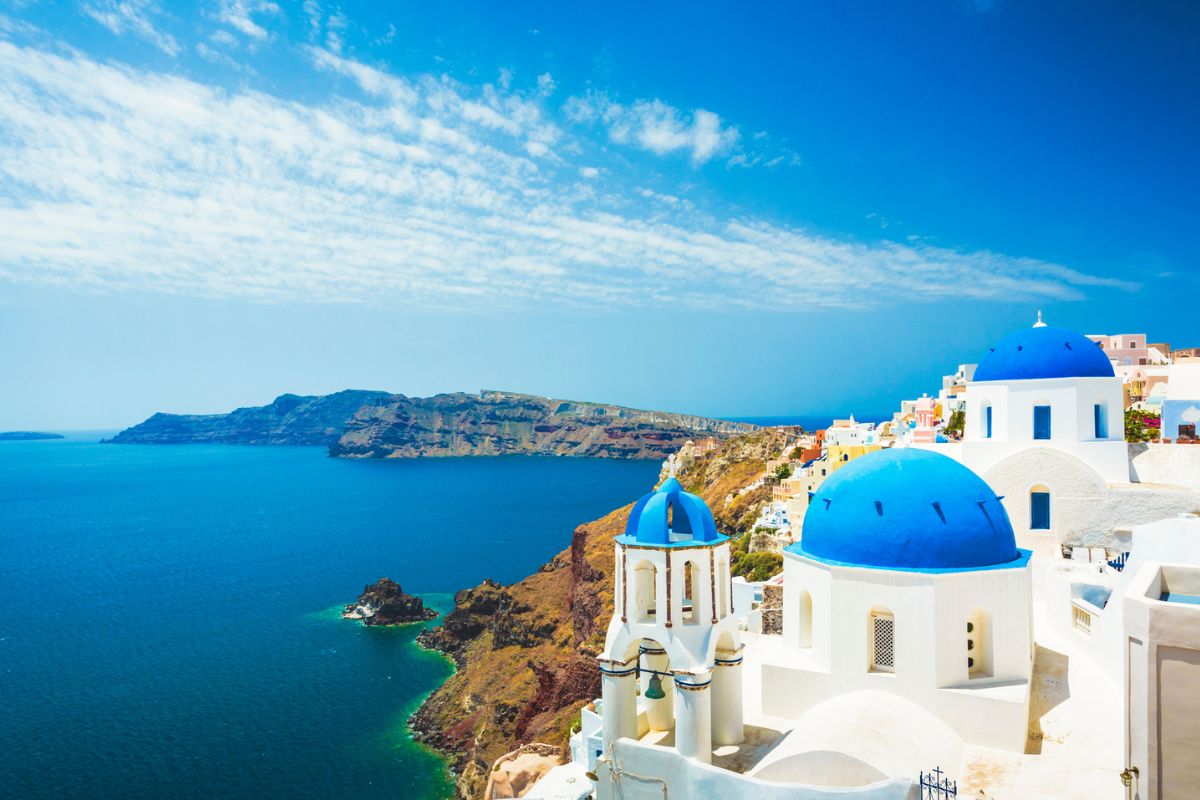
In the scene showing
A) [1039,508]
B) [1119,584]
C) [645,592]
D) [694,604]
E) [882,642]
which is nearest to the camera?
[694,604]

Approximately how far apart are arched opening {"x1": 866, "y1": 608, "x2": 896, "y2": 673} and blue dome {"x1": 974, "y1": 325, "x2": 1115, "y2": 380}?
10.9m

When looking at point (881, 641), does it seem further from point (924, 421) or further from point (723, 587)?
point (924, 421)

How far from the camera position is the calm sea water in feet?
102

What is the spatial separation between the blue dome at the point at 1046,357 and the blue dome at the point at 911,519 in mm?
8369

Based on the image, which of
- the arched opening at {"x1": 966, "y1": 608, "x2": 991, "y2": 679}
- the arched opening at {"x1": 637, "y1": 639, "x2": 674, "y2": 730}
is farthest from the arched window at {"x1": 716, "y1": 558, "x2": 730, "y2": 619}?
the arched opening at {"x1": 966, "y1": 608, "x2": 991, "y2": 679}

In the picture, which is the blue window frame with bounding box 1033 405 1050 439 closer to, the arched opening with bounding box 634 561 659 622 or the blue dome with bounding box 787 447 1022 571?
the blue dome with bounding box 787 447 1022 571

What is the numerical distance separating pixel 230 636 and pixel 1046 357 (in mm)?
48216

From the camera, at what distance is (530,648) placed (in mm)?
42375

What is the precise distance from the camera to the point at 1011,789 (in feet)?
31.3

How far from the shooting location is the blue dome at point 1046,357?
743 inches

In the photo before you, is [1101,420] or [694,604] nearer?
[694,604]

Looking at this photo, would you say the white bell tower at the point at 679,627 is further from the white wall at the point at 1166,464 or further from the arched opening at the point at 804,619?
the white wall at the point at 1166,464

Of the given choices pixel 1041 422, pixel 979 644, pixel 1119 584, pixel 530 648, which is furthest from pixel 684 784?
pixel 530 648

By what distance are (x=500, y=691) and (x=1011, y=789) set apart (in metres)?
31.4
